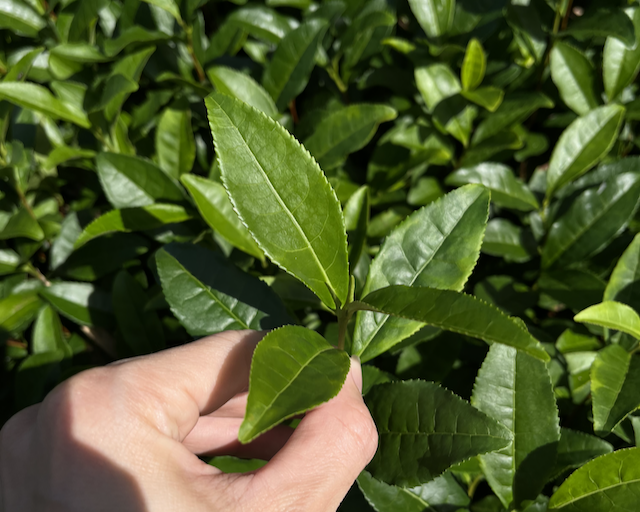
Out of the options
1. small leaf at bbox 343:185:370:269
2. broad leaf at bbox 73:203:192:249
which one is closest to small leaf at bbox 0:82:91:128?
broad leaf at bbox 73:203:192:249

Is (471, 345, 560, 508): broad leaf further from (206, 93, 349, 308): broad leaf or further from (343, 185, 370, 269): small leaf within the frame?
(206, 93, 349, 308): broad leaf

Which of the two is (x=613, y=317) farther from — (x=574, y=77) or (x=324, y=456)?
(x=574, y=77)

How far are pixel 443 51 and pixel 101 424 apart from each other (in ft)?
→ 4.11

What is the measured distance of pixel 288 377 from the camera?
71cm

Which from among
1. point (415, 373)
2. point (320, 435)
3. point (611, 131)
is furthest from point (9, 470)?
point (611, 131)

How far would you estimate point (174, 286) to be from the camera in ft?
3.58

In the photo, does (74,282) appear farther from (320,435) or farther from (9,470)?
(320,435)

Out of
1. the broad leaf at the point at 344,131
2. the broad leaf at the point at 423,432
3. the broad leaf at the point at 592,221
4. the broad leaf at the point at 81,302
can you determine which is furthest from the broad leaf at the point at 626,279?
the broad leaf at the point at 81,302

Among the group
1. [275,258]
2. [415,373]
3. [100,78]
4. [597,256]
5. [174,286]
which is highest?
[100,78]

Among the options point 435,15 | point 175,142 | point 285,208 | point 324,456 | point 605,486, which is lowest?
point 605,486

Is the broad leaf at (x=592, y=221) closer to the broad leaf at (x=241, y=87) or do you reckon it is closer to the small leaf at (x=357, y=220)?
the small leaf at (x=357, y=220)

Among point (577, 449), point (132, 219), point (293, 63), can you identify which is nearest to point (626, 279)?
point (577, 449)

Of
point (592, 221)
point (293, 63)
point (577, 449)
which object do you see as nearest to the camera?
point (577, 449)

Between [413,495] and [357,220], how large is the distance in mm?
604
